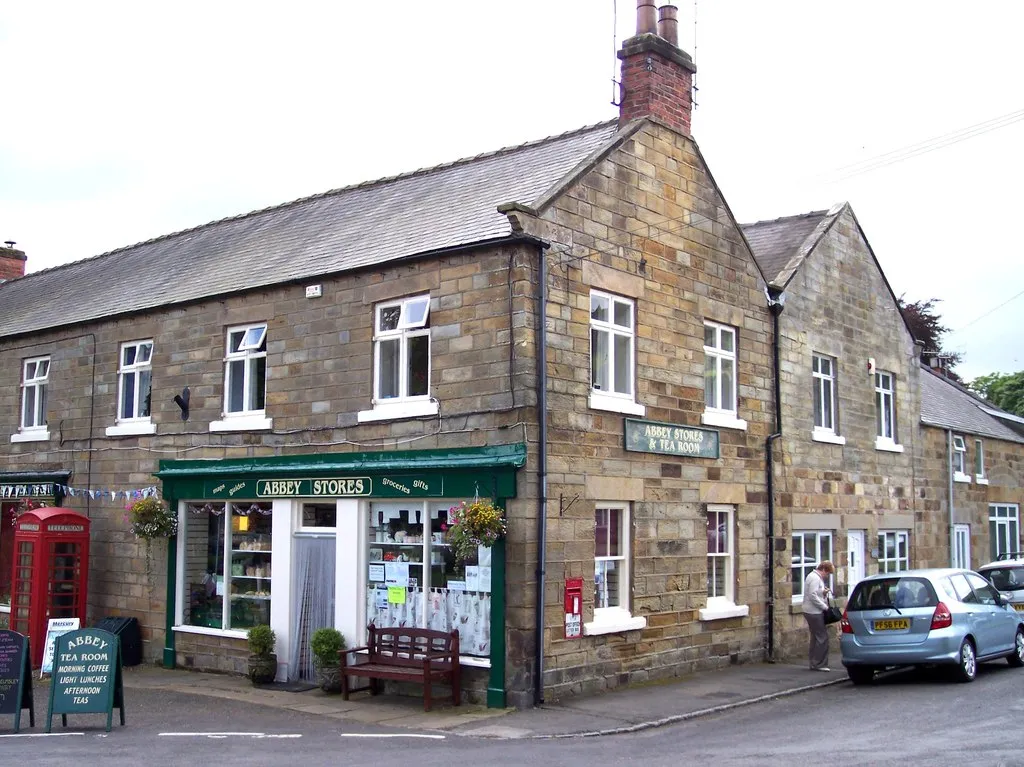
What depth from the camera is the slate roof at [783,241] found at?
19.1 meters

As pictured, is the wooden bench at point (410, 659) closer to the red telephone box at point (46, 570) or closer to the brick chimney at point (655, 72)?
the red telephone box at point (46, 570)

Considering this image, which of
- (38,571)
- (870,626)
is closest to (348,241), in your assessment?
(38,571)

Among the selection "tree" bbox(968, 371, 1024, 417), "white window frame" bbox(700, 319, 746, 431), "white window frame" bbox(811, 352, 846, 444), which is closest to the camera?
"white window frame" bbox(700, 319, 746, 431)

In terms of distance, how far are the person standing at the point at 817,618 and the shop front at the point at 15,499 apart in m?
12.9

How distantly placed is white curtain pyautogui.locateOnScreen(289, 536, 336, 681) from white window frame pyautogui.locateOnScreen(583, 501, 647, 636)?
3815 mm

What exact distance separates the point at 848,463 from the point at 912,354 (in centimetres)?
385

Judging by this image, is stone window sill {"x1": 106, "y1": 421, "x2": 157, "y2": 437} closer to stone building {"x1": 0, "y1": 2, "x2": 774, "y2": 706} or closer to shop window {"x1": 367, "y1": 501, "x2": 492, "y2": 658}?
stone building {"x1": 0, "y1": 2, "x2": 774, "y2": 706}

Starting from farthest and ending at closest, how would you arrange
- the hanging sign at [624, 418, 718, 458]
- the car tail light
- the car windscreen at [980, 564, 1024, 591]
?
the car windscreen at [980, 564, 1024, 591], the hanging sign at [624, 418, 718, 458], the car tail light

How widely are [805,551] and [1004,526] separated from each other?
10590 mm

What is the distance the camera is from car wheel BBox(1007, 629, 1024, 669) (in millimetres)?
16078

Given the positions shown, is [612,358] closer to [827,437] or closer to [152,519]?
[827,437]

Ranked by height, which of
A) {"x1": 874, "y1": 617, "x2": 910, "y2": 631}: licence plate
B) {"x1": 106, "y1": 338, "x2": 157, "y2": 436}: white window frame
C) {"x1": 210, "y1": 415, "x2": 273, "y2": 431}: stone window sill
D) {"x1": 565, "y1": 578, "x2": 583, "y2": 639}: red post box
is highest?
{"x1": 106, "y1": 338, "x2": 157, "y2": 436}: white window frame

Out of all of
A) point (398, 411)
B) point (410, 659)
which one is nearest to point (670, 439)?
point (398, 411)

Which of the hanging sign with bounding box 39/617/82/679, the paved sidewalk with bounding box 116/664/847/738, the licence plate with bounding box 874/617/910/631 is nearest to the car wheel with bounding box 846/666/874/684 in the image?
the paved sidewalk with bounding box 116/664/847/738
